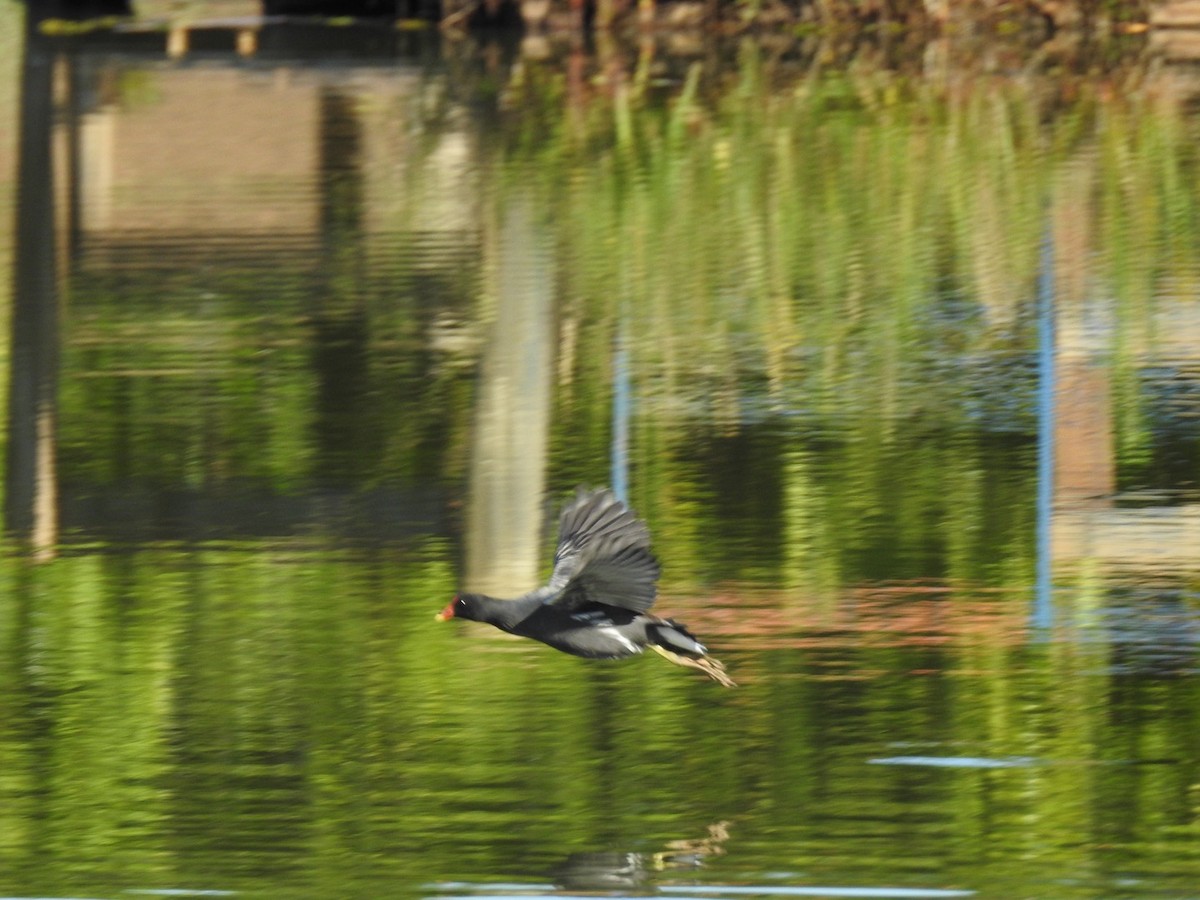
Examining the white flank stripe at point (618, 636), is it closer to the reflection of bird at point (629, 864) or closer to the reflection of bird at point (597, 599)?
the reflection of bird at point (597, 599)

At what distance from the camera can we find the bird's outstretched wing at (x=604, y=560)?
19.0ft

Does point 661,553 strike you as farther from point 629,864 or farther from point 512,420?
point 629,864

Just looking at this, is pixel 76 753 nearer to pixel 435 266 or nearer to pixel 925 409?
pixel 925 409

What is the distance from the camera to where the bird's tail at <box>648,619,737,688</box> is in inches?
230

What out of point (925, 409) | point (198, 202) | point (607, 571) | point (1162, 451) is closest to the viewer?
point (607, 571)

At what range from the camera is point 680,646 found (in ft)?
19.3

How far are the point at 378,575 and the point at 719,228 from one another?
530 centimetres

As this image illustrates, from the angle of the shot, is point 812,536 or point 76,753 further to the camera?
point 812,536

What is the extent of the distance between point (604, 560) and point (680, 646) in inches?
11.1

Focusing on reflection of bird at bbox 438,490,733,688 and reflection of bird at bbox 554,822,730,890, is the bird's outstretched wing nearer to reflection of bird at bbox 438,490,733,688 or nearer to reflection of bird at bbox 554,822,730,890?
reflection of bird at bbox 438,490,733,688

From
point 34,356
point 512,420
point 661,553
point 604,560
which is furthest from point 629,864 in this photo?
point 34,356

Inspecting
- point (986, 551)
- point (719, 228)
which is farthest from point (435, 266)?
point (986, 551)

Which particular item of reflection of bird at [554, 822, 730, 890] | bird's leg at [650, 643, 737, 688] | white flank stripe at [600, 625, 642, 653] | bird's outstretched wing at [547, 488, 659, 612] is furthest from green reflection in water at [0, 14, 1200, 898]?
bird's outstretched wing at [547, 488, 659, 612]

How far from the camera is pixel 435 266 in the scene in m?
12.1
